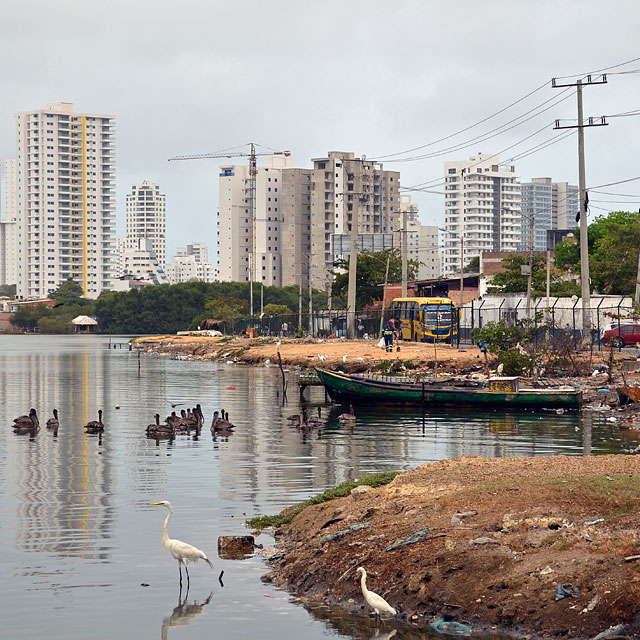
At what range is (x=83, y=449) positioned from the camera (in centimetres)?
2995

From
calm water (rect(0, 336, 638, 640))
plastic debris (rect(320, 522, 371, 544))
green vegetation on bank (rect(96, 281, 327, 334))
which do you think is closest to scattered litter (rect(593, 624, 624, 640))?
calm water (rect(0, 336, 638, 640))

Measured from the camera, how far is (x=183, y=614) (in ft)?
42.9

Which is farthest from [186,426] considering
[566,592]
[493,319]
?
[493,319]

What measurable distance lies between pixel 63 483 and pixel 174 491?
119 inches

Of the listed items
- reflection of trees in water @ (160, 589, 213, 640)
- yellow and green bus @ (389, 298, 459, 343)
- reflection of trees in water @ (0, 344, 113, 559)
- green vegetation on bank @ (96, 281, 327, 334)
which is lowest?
reflection of trees in water @ (160, 589, 213, 640)

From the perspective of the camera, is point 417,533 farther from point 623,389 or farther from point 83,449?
point 623,389

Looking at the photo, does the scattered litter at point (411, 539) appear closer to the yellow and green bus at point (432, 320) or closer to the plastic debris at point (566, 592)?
the plastic debris at point (566, 592)

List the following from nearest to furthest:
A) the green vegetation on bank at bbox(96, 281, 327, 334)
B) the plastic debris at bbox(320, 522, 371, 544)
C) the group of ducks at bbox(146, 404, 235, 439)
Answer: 1. the plastic debris at bbox(320, 522, 371, 544)
2. the group of ducks at bbox(146, 404, 235, 439)
3. the green vegetation on bank at bbox(96, 281, 327, 334)

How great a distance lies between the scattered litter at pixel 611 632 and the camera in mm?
10469

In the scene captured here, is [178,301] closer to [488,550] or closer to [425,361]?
[425,361]

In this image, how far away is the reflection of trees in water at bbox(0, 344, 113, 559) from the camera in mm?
16844

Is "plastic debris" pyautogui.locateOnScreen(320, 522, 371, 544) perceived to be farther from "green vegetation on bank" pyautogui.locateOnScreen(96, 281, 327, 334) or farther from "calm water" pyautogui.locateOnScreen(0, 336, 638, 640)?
"green vegetation on bank" pyautogui.locateOnScreen(96, 281, 327, 334)

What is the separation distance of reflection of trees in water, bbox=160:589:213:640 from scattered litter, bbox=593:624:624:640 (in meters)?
Answer: 5.03

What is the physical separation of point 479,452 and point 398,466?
3.78 metres
